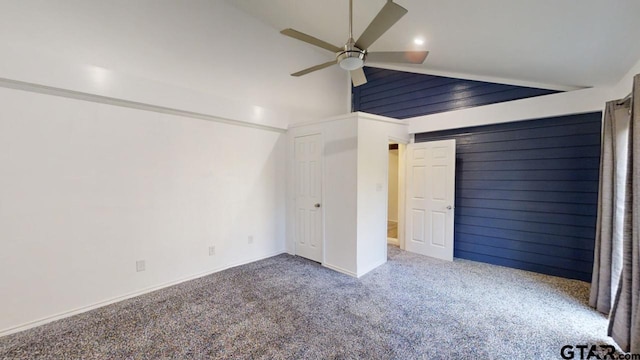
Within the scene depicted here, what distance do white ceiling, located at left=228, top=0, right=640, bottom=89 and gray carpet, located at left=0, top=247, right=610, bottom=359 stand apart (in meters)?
2.51

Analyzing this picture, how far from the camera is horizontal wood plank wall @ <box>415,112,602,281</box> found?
3.31 metres

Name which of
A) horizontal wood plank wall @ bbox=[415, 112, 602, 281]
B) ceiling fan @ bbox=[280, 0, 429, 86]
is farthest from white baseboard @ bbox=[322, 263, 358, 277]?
ceiling fan @ bbox=[280, 0, 429, 86]

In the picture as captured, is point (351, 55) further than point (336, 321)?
No

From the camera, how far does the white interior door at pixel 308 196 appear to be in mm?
4098

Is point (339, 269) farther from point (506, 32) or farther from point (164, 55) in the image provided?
point (164, 55)

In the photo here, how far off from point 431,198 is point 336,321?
8.93 ft

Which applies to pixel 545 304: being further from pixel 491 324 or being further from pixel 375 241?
pixel 375 241

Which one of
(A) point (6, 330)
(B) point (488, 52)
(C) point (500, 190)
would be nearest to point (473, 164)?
(C) point (500, 190)

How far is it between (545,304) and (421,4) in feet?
11.1

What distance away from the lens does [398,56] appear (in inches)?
87.3

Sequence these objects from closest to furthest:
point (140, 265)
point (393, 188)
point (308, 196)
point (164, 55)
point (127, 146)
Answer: point (127, 146), point (140, 265), point (164, 55), point (308, 196), point (393, 188)

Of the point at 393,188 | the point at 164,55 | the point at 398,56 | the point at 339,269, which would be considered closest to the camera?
the point at 398,56

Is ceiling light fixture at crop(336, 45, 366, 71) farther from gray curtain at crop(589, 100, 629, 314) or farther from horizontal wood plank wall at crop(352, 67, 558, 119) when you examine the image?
horizontal wood plank wall at crop(352, 67, 558, 119)

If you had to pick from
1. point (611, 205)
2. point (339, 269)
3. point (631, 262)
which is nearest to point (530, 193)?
point (611, 205)
